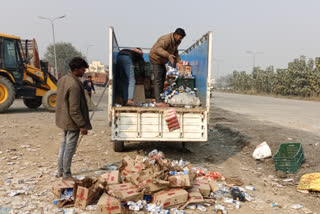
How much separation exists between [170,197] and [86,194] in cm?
96

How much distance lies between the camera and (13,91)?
1073 centimetres

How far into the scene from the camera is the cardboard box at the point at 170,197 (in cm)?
336

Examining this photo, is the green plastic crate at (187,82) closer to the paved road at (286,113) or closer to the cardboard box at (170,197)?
the cardboard box at (170,197)

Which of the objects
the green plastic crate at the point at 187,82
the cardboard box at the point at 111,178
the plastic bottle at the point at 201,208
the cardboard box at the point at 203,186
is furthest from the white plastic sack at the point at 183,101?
the plastic bottle at the point at 201,208

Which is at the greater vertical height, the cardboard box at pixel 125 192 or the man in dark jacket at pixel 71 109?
the man in dark jacket at pixel 71 109

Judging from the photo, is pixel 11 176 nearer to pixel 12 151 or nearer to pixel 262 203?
pixel 12 151

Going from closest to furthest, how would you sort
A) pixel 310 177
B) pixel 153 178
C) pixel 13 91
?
pixel 153 178 < pixel 310 177 < pixel 13 91

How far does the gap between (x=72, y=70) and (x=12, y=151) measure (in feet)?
8.97

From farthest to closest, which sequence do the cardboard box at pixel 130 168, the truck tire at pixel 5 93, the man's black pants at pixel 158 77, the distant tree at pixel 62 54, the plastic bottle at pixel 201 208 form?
the distant tree at pixel 62 54, the truck tire at pixel 5 93, the man's black pants at pixel 158 77, the cardboard box at pixel 130 168, the plastic bottle at pixel 201 208

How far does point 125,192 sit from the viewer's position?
11.3ft

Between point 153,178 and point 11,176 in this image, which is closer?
point 153,178

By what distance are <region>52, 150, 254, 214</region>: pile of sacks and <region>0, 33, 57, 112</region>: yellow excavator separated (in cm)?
843

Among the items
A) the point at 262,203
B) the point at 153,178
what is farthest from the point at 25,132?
the point at 262,203

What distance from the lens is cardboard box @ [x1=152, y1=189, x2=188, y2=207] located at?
336 cm
